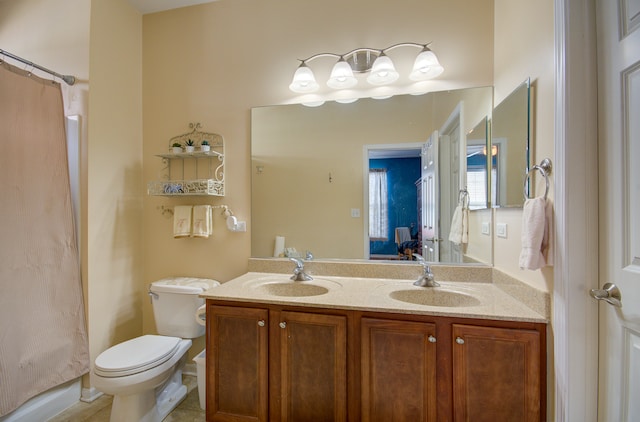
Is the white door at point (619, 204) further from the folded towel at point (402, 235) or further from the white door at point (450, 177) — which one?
the folded towel at point (402, 235)

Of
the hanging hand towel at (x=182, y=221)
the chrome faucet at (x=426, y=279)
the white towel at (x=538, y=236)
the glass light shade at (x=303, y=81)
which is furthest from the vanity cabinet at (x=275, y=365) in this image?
the glass light shade at (x=303, y=81)

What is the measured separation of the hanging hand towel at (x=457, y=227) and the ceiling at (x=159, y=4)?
7.48 ft

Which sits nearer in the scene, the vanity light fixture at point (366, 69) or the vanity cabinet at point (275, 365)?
the vanity cabinet at point (275, 365)

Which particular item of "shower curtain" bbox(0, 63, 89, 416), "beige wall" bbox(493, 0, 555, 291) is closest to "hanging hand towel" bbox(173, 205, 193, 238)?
"shower curtain" bbox(0, 63, 89, 416)

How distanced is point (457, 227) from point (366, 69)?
1.16 m

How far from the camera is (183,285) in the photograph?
6.33 feet

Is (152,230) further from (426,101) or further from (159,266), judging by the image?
(426,101)

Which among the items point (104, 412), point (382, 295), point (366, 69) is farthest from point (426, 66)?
point (104, 412)

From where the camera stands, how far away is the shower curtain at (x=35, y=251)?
1.53m

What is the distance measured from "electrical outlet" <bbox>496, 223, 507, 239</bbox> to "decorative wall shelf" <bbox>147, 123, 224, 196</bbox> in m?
1.77

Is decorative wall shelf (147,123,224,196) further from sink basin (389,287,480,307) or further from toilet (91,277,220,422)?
sink basin (389,287,480,307)

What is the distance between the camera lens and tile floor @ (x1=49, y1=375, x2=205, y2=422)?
172cm

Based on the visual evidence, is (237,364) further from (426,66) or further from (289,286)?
(426,66)

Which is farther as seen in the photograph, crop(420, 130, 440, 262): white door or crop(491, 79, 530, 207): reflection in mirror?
crop(420, 130, 440, 262): white door
